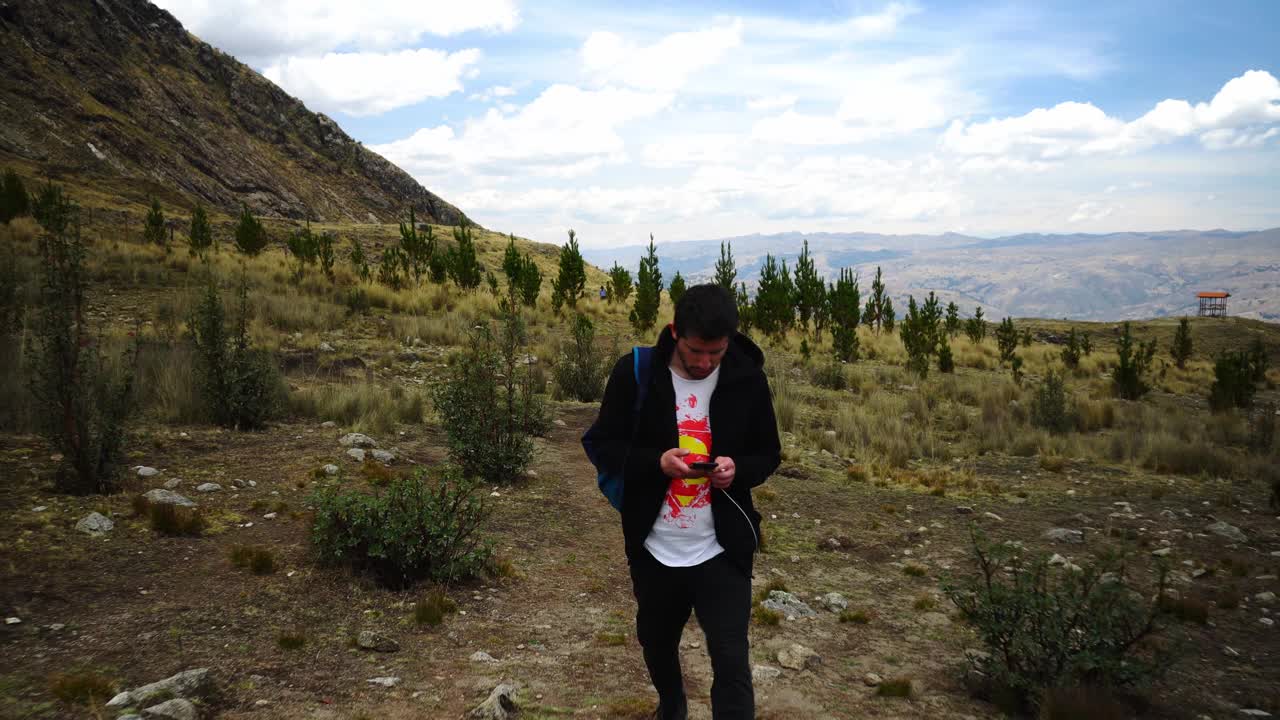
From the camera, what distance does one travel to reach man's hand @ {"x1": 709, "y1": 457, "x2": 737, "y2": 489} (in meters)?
2.50

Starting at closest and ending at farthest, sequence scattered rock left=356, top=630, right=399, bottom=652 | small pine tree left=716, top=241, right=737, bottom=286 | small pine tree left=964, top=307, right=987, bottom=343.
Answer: scattered rock left=356, top=630, right=399, bottom=652
small pine tree left=716, top=241, right=737, bottom=286
small pine tree left=964, top=307, right=987, bottom=343

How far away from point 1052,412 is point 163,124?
59.5 metres

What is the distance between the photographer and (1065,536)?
6719mm

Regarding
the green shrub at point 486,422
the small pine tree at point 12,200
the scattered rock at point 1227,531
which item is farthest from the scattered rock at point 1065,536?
the small pine tree at point 12,200

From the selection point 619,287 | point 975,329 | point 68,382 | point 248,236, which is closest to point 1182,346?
point 975,329

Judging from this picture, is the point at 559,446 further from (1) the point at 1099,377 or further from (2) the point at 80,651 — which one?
(1) the point at 1099,377

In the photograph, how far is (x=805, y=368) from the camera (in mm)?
18406

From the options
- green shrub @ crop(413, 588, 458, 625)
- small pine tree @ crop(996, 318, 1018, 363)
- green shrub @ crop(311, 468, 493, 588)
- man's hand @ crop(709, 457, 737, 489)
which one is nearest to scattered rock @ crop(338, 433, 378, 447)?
green shrub @ crop(311, 468, 493, 588)

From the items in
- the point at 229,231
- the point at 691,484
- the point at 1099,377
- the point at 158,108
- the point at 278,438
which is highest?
the point at 158,108

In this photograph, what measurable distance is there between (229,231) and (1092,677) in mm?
37402

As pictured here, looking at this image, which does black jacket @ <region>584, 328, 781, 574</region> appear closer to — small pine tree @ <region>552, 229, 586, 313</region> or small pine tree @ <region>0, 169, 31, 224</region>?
small pine tree @ <region>552, 229, 586, 313</region>

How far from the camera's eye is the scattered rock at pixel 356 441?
7.77 meters

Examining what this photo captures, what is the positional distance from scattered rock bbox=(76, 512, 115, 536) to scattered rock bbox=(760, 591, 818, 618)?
15.5ft

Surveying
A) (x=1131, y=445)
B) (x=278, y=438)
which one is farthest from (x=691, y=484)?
(x=1131, y=445)
